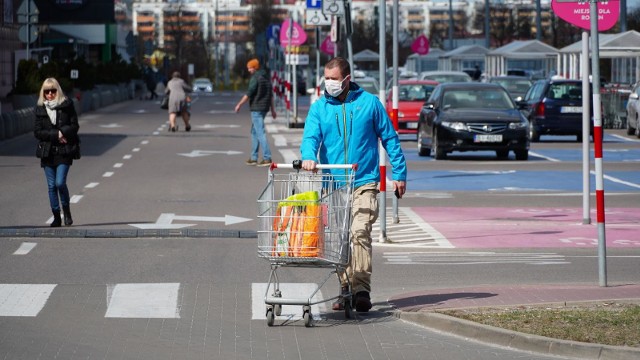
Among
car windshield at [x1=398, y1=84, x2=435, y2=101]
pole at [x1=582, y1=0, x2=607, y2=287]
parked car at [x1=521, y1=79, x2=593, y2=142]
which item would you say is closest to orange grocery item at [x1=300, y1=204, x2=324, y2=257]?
pole at [x1=582, y1=0, x2=607, y2=287]

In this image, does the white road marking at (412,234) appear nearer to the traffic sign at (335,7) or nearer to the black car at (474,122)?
the traffic sign at (335,7)

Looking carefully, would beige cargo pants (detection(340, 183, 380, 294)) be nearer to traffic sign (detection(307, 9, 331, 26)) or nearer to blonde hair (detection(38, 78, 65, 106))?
blonde hair (detection(38, 78, 65, 106))

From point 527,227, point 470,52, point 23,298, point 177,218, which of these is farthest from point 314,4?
point 470,52

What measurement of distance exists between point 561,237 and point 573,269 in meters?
2.85

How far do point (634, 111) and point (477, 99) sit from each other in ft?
33.0

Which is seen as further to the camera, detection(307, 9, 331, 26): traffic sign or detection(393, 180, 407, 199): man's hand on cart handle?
detection(307, 9, 331, 26): traffic sign

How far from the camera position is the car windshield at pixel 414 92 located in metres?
39.2

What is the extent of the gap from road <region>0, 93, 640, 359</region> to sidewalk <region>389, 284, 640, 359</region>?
0.39ft

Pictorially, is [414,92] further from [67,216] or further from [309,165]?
[309,165]

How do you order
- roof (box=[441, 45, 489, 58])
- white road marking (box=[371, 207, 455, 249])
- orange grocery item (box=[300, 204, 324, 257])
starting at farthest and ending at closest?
roof (box=[441, 45, 489, 58])
white road marking (box=[371, 207, 455, 249])
orange grocery item (box=[300, 204, 324, 257])

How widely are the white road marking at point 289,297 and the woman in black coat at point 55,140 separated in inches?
208

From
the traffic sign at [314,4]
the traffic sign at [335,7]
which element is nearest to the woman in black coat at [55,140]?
the traffic sign at [335,7]

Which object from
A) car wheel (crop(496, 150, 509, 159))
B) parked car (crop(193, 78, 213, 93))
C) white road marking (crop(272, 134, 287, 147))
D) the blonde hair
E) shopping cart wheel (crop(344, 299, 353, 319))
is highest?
the blonde hair

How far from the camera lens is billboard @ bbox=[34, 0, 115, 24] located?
84812 mm
